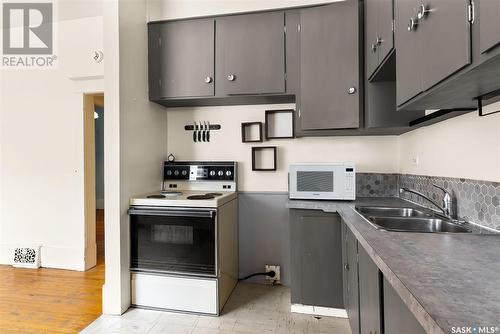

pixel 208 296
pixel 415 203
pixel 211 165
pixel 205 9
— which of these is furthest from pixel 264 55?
pixel 208 296

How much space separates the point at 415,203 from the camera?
202 centimetres

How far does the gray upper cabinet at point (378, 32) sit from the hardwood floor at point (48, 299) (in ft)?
9.02

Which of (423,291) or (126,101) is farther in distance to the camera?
(126,101)

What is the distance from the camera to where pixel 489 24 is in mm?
676

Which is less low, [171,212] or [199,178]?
[199,178]

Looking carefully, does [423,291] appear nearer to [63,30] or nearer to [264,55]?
[264,55]

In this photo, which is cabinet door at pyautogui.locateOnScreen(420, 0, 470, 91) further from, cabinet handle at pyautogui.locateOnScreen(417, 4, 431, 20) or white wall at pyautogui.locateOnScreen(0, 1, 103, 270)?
white wall at pyautogui.locateOnScreen(0, 1, 103, 270)

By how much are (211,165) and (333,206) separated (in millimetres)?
1268

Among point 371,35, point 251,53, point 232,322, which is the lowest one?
point 232,322

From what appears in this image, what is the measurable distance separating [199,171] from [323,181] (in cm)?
123

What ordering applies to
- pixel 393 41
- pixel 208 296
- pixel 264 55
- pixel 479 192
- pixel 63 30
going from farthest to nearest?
1. pixel 63 30
2. pixel 264 55
3. pixel 208 296
4. pixel 393 41
5. pixel 479 192

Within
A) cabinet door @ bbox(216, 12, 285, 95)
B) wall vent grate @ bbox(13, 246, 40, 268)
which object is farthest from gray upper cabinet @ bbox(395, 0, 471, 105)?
wall vent grate @ bbox(13, 246, 40, 268)

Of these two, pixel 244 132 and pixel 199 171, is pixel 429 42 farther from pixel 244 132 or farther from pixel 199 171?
pixel 199 171

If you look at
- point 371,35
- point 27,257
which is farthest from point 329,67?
point 27,257
